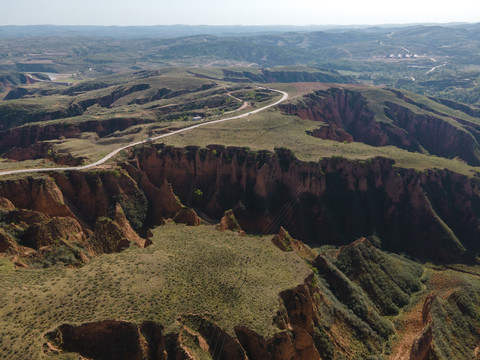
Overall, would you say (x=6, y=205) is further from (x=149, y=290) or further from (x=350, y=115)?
(x=350, y=115)

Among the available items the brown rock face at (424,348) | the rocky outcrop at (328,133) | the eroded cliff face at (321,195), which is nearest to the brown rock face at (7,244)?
Result: the eroded cliff face at (321,195)

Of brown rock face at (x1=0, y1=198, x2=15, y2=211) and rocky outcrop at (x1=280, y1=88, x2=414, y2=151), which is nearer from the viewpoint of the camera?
brown rock face at (x1=0, y1=198, x2=15, y2=211)

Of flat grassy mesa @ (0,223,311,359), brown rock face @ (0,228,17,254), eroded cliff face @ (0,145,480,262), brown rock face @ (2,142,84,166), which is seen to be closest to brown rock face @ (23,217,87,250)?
brown rock face @ (0,228,17,254)

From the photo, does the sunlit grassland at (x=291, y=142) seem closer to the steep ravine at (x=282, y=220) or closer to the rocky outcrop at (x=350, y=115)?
the steep ravine at (x=282, y=220)

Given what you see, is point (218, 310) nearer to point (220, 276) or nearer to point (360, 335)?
point (220, 276)

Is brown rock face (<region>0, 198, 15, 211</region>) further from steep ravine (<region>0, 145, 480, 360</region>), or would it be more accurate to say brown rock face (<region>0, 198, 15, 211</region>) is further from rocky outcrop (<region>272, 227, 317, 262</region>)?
rocky outcrop (<region>272, 227, 317, 262</region>)

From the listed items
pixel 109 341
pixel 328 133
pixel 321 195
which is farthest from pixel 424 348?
pixel 328 133

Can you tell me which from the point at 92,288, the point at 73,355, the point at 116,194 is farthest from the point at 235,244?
the point at 116,194
